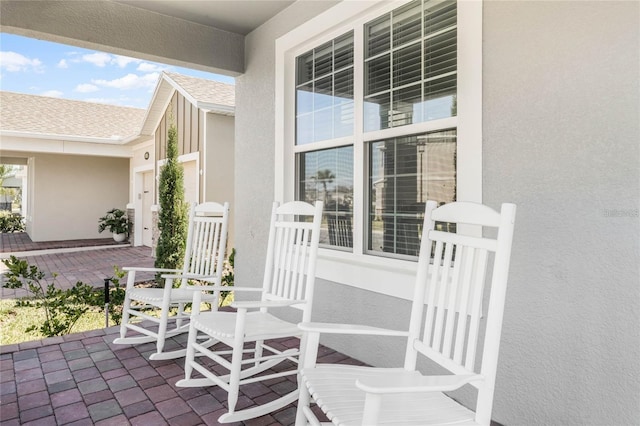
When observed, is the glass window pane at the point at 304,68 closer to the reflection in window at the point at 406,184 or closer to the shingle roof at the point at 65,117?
the reflection in window at the point at 406,184

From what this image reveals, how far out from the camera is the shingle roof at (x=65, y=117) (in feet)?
32.8

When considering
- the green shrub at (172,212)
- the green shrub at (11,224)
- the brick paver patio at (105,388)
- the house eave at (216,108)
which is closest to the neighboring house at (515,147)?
the brick paver patio at (105,388)

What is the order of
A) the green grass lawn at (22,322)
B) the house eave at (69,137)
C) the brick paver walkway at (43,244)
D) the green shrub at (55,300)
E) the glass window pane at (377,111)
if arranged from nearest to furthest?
the glass window pane at (377,111)
the green shrub at (55,300)
the green grass lawn at (22,322)
the house eave at (69,137)
the brick paver walkway at (43,244)

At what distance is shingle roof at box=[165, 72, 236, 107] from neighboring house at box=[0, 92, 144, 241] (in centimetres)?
233

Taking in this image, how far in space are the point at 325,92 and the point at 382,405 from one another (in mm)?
2542

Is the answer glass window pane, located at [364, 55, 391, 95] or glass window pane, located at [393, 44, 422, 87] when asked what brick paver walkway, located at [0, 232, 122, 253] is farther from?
glass window pane, located at [393, 44, 422, 87]

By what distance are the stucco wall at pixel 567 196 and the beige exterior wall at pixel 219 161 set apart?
19.8 feet

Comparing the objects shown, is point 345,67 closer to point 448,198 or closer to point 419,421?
point 448,198

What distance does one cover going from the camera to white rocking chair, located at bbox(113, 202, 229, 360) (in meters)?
2.97

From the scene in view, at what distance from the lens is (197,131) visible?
309 inches

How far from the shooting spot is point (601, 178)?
169 cm

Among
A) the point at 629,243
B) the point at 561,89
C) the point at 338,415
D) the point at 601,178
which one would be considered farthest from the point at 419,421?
the point at 561,89

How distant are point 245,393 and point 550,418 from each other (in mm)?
1609

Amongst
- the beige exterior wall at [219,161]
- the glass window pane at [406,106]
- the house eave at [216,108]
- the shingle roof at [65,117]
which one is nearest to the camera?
the glass window pane at [406,106]
